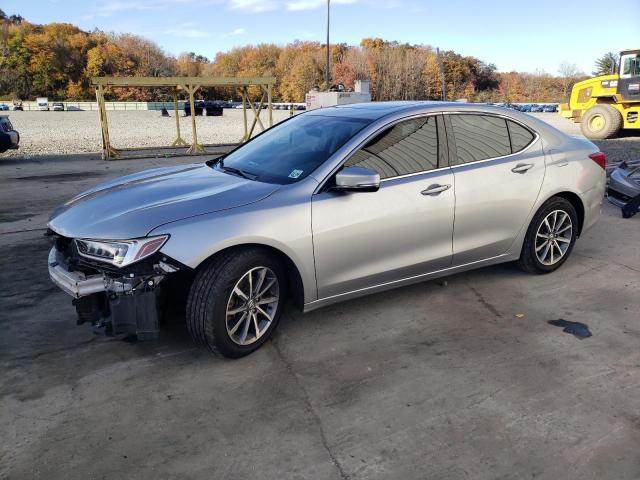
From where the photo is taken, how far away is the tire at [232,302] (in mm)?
3188

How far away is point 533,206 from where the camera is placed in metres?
4.57

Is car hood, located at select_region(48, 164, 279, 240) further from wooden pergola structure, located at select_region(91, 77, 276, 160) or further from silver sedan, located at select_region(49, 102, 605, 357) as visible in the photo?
wooden pergola structure, located at select_region(91, 77, 276, 160)

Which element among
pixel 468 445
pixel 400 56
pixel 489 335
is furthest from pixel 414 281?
pixel 400 56

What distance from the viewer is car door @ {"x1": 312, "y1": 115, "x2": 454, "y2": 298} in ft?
Result: 11.7

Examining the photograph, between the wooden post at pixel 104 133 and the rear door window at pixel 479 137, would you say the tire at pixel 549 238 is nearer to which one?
the rear door window at pixel 479 137

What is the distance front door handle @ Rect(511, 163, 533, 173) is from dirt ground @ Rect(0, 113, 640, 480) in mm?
1042

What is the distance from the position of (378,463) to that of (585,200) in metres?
3.63

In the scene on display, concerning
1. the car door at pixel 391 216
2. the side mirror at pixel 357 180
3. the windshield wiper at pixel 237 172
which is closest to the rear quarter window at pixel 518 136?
the car door at pixel 391 216

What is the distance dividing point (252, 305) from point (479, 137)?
239cm

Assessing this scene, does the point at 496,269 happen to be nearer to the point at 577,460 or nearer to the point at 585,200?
the point at 585,200

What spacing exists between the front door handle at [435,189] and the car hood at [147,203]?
1.17 meters

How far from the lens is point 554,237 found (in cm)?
487

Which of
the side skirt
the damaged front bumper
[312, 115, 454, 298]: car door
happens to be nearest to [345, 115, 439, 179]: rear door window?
[312, 115, 454, 298]: car door

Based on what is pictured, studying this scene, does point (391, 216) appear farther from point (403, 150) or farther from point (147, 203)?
point (147, 203)
